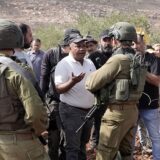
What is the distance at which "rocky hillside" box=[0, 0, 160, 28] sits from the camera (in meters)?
49.4

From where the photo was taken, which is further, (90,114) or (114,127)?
(90,114)

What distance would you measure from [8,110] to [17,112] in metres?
0.07

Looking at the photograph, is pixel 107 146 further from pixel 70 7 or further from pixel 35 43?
pixel 70 7

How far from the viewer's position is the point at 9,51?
3371mm

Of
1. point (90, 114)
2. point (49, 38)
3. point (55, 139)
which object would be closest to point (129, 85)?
point (90, 114)

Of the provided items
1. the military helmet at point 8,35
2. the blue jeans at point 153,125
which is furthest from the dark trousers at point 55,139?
the military helmet at point 8,35

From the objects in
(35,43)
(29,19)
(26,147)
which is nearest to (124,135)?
(26,147)

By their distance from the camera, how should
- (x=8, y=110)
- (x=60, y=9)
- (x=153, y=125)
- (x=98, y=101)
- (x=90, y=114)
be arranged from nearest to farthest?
1. (x=8, y=110)
2. (x=98, y=101)
3. (x=90, y=114)
4. (x=153, y=125)
5. (x=60, y=9)

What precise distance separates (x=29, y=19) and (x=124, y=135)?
4553 centimetres

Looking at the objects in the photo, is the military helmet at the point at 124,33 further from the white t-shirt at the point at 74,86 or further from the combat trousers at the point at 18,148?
the combat trousers at the point at 18,148

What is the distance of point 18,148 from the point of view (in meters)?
3.27

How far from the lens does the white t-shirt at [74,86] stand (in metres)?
4.52

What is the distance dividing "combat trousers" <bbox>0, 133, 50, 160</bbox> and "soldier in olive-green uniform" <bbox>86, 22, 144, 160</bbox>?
3.76 feet

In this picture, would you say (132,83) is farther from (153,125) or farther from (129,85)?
(153,125)
